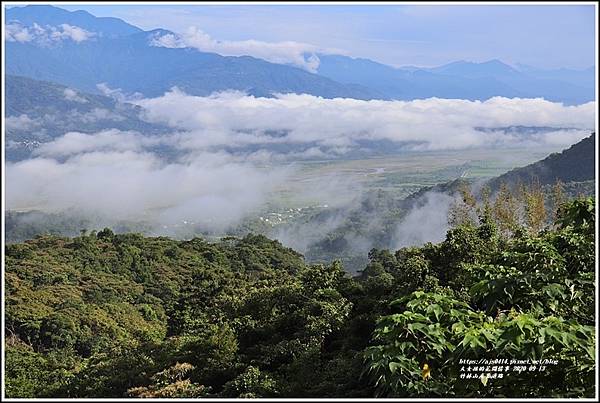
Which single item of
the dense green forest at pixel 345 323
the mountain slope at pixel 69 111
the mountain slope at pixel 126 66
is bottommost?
the dense green forest at pixel 345 323

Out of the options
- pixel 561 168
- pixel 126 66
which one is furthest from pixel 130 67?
pixel 561 168

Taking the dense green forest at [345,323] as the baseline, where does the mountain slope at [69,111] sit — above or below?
above

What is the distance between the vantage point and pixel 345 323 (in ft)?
25.4

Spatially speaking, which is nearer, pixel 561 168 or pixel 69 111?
pixel 561 168

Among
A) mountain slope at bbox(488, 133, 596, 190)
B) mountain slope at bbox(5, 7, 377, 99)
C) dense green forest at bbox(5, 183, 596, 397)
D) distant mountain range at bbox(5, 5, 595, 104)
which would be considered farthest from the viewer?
mountain slope at bbox(5, 7, 377, 99)

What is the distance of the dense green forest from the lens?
1.91 m

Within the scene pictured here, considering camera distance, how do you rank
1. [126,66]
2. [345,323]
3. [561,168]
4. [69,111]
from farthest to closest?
[126,66], [69,111], [561,168], [345,323]

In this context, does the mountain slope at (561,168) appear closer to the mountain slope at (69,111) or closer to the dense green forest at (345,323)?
the dense green forest at (345,323)

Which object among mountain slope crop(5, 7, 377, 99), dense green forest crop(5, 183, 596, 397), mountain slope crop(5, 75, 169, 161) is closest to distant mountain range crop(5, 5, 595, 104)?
mountain slope crop(5, 7, 377, 99)

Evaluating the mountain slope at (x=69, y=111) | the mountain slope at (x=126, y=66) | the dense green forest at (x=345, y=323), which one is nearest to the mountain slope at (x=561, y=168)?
the mountain slope at (x=126, y=66)

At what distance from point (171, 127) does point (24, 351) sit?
3589 inches

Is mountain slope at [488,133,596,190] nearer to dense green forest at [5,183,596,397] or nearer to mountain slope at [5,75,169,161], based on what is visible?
dense green forest at [5,183,596,397]

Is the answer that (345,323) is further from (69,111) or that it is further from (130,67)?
(130,67)

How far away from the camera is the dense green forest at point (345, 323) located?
75.2 inches
